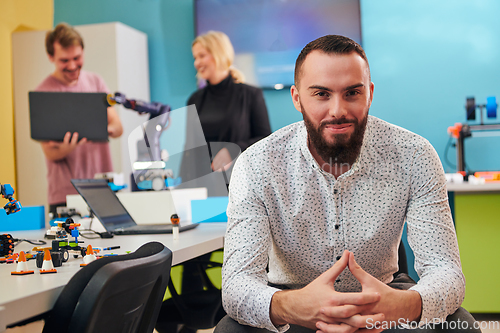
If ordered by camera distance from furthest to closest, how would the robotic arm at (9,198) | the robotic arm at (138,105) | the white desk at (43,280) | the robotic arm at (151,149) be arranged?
the robotic arm at (138,105)
the robotic arm at (151,149)
the robotic arm at (9,198)
the white desk at (43,280)

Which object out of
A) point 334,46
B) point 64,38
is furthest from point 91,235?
point 64,38

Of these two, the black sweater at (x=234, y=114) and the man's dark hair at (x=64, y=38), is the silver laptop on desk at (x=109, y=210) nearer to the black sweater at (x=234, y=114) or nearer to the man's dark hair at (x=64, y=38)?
the black sweater at (x=234, y=114)

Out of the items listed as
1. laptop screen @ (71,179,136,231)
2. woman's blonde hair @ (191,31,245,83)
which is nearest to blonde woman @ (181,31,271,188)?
woman's blonde hair @ (191,31,245,83)

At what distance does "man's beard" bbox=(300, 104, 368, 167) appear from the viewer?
45.9 inches

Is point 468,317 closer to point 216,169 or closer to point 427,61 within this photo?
point 216,169

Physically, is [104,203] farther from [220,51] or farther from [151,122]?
[220,51]

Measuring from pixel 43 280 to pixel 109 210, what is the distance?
0.78 m

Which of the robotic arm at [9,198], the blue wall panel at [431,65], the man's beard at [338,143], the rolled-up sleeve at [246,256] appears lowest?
the rolled-up sleeve at [246,256]

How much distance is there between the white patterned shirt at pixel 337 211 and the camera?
1.13m

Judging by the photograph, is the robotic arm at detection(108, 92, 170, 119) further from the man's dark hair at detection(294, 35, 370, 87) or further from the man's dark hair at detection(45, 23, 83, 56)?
the man's dark hair at detection(45, 23, 83, 56)

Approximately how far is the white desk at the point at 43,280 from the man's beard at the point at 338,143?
0.42m

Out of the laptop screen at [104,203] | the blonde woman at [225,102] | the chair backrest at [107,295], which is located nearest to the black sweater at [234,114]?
the blonde woman at [225,102]

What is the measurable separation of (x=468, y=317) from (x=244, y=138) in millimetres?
1869

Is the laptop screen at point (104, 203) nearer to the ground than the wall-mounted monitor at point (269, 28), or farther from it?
nearer to the ground
